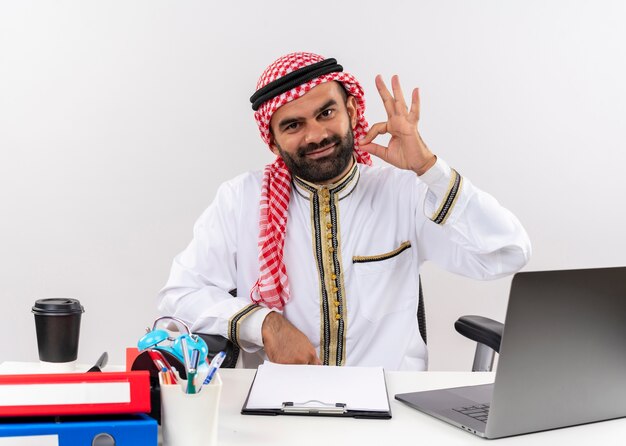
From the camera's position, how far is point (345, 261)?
7.30ft

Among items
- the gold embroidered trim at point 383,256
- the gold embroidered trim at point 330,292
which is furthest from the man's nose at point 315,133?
the gold embroidered trim at point 383,256

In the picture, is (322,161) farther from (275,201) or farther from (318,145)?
(275,201)

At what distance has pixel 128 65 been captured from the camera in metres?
2.94

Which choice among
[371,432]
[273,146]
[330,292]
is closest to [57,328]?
[371,432]

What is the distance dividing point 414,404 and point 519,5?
2049 mm

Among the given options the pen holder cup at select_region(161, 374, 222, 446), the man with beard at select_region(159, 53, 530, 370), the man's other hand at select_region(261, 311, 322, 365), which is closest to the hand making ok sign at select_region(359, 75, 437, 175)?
the man with beard at select_region(159, 53, 530, 370)

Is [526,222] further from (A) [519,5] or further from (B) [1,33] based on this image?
(B) [1,33]

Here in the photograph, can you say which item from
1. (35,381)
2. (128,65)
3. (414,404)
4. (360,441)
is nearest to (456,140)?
(128,65)

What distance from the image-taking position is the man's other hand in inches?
72.2

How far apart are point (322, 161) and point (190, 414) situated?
1.15m

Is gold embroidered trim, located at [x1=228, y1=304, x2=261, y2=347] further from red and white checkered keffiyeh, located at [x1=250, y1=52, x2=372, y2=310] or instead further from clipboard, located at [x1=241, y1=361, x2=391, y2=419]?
clipboard, located at [x1=241, y1=361, x2=391, y2=419]

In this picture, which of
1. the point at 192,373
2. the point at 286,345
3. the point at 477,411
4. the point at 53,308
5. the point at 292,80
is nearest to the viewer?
the point at 192,373

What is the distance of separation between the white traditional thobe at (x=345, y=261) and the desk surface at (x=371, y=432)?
78cm

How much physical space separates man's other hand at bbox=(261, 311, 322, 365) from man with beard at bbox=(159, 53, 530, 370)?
19cm
